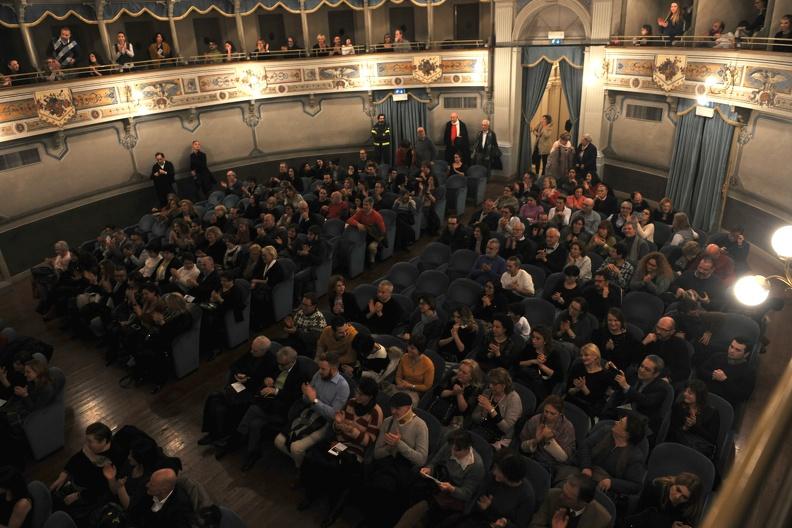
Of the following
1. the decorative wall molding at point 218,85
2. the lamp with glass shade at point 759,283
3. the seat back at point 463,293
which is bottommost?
the seat back at point 463,293

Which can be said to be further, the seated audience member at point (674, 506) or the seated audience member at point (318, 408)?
the seated audience member at point (318, 408)

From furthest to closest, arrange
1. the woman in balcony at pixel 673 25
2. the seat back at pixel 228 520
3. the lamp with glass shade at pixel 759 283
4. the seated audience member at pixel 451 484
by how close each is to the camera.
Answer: the woman in balcony at pixel 673 25 → the seated audience member at pixel 451 484 → the seat back at pixel 228 520 → the lamp with glass shade at pixel 759 283

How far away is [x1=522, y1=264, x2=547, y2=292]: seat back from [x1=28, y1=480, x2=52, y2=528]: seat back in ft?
17.6

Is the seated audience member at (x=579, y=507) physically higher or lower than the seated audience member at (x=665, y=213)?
lower

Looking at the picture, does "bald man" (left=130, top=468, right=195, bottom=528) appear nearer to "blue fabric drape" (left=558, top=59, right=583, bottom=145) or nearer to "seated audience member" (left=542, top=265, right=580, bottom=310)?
"seated audience member" (left=542, top=265, right=580, bottom=310)

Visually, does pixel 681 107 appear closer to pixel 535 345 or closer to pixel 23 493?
pixel 535 345

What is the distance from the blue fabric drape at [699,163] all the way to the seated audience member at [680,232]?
2.63 meters

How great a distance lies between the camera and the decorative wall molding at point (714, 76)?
8039 mm

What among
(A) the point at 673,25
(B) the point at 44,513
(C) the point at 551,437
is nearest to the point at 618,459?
(C) the point at 551,437

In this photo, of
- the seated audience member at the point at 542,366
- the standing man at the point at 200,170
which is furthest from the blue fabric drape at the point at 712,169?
the standing man at the point at 200,170

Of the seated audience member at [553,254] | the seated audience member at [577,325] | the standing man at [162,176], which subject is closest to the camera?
the seated audience member at [577,325]

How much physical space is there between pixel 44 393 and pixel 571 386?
198 inches

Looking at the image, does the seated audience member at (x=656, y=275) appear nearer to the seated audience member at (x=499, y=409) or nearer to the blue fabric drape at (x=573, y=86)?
the seated audience member at (x=499, y=409)

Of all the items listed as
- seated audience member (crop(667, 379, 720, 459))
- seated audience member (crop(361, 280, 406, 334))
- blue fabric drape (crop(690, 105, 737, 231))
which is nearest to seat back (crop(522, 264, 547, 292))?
seated audience member (crop(361, 280, 406, 334))
